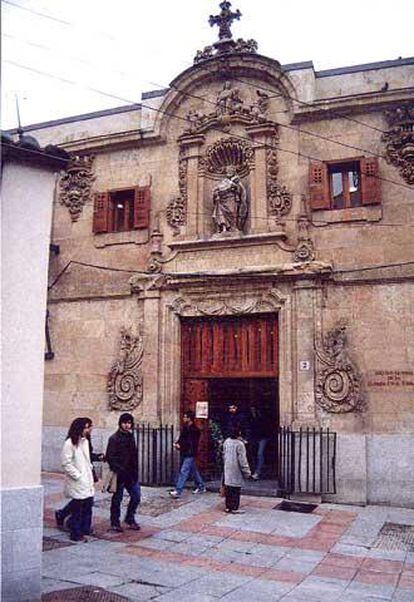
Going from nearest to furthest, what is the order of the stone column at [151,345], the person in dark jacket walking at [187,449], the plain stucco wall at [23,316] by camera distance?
the plain stucco wall at [23,316]
the person in dark jacket walking at [187,449]
the stone column at [151,345]

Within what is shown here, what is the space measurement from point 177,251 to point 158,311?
1461mm

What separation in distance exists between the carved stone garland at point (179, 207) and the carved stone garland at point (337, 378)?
439cm

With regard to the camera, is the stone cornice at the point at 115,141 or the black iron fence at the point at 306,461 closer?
the black iron fence at the point at 306,461

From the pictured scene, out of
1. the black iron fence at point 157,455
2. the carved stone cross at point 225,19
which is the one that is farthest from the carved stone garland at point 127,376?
the carved stone cross at point 225,19

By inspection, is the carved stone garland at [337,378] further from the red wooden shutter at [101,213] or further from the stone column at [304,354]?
the red wooden shutter at [101,213]

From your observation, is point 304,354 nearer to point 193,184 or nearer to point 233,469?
point 233,469

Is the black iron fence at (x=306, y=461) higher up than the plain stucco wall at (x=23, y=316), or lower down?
lower down

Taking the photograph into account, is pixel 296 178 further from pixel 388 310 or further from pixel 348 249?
pixel 388 310

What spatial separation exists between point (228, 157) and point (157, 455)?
704cm

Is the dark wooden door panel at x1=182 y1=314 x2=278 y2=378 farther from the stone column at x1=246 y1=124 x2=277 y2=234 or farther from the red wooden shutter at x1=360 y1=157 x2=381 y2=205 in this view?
the red wooden shutter at x1=360 y1=157 x2=381 y2=205

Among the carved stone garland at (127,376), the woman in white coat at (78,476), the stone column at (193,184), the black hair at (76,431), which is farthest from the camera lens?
the stone column at (193,184)

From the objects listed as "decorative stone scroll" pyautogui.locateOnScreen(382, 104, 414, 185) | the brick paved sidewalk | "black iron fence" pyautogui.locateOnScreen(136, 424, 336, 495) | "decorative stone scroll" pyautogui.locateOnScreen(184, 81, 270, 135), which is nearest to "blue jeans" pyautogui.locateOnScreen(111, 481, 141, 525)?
the brick paved sidewalk

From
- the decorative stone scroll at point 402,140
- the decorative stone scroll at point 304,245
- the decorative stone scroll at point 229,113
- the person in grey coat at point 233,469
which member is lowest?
the person in grey coat at point 233,469

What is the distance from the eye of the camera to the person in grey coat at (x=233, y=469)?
10.1m
